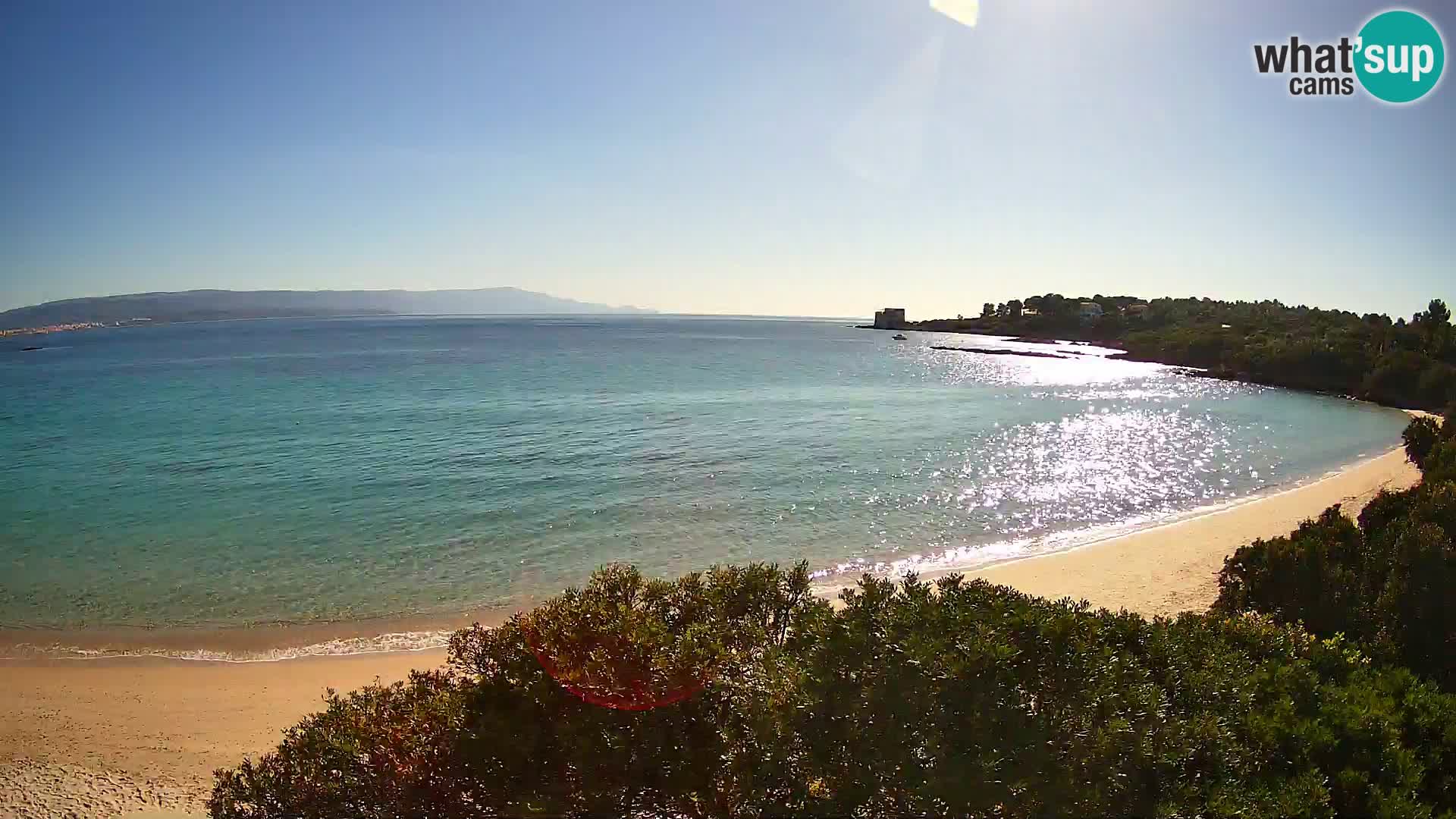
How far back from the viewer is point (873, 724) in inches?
196

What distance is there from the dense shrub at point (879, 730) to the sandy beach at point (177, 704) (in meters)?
5.35

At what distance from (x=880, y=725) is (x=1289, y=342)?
3515 inches

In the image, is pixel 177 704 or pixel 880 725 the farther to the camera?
pixel 177 704

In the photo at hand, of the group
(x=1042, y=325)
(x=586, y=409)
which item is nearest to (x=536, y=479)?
(x=586, y=409)

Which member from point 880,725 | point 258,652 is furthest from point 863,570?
point 258,652

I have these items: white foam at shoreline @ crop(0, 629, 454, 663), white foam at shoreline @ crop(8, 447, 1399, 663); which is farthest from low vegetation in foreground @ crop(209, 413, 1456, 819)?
white foam at shoreline @ crop(8, 447, 1399, 663)

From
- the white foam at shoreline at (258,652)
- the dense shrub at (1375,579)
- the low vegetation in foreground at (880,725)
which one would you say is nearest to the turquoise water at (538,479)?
the white foam at shoreline at (258,652)

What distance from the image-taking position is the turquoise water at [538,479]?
17266 millimetres

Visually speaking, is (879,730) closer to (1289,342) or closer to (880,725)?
(880,725)

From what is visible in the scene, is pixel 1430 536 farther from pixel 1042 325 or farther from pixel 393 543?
pixel 1042 325

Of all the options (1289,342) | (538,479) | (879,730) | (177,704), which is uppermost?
(1289,342)

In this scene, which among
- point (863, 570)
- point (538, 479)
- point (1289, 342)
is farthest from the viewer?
point (1289, 342)

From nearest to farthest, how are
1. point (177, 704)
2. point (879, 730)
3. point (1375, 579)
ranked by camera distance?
point (879, 730) < point (1375, 579) < point (177, 704)

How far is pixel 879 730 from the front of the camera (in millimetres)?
4957
